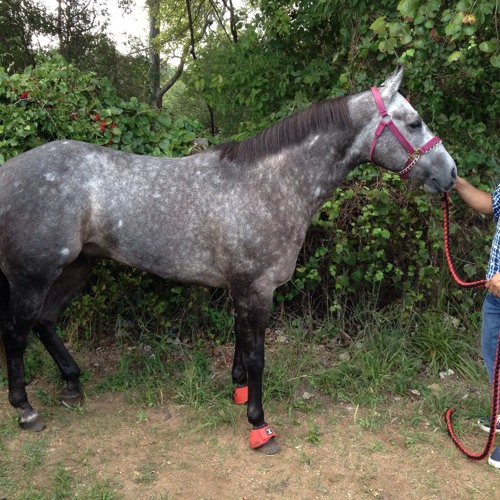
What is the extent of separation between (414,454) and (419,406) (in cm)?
54

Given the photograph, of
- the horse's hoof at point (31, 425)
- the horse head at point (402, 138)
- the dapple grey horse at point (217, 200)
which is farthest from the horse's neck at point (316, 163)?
the horse's hoof at point (31, 425)

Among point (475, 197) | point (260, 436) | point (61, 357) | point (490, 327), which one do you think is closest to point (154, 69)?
point (61, 357)

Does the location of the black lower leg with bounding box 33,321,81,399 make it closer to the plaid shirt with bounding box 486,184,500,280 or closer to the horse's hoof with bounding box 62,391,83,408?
the horse's hoof with bounding box 62,391,83,408

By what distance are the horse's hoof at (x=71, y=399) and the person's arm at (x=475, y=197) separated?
3.06 meters

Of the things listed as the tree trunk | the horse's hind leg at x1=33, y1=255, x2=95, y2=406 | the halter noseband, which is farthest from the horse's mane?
the tree trunk

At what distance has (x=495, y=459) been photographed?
9.73 ft

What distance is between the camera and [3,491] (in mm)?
2664

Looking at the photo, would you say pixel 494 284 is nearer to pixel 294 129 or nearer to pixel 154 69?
pixel 294 129

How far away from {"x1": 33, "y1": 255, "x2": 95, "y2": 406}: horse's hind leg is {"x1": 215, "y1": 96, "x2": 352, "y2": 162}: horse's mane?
4.53ft

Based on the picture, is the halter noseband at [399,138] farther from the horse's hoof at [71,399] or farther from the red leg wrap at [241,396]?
the horse's hoof at [71,399]

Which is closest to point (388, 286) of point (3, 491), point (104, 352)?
point (104, 352)

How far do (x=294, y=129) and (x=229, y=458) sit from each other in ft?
6.99

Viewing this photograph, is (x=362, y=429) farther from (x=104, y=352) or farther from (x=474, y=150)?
(x=474, y=150)

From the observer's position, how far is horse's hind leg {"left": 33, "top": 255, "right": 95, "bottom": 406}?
3.46 m
